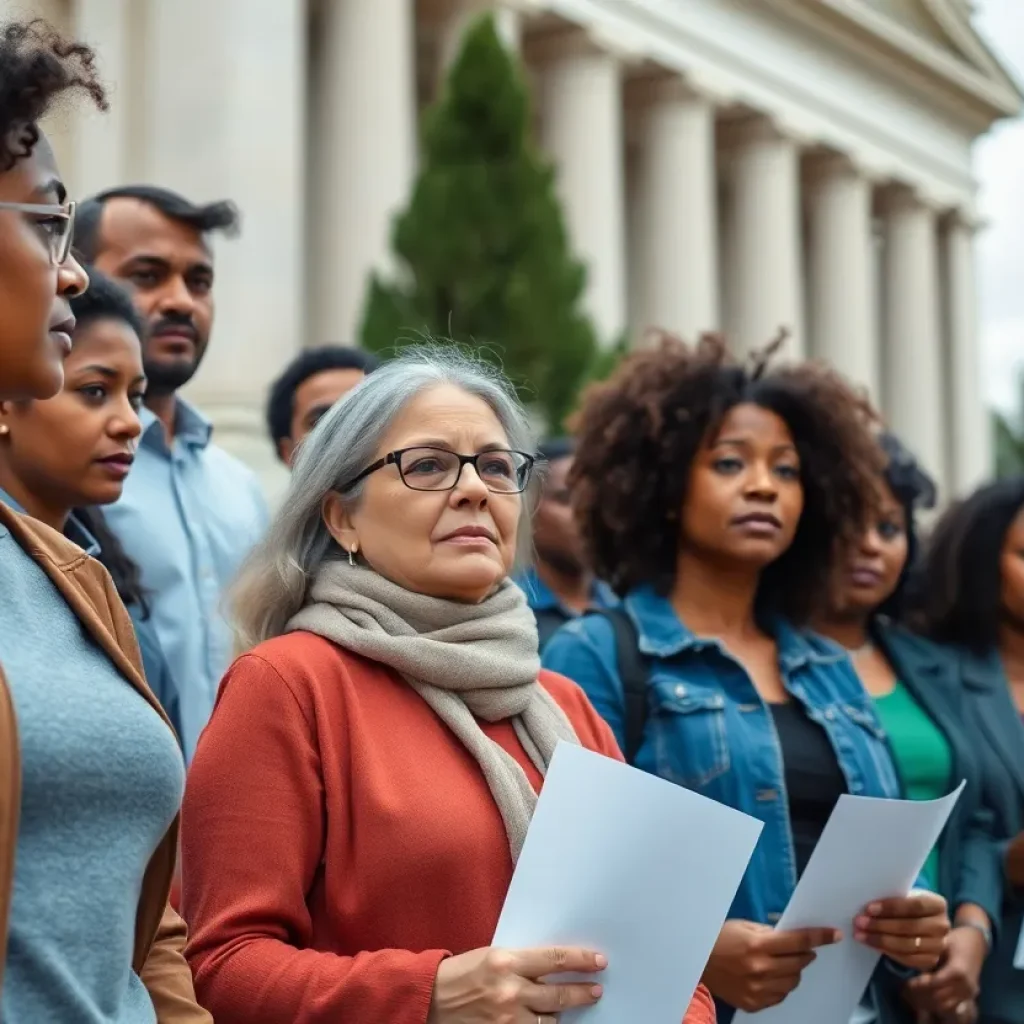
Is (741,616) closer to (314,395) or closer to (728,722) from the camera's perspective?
(728,722)

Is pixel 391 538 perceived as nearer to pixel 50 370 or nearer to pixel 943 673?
pixel 50 370

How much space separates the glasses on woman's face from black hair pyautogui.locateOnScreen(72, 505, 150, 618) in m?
2.25

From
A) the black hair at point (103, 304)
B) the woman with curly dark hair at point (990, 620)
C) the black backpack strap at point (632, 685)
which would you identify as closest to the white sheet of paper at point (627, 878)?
the black backpack strap at point (632, 685)

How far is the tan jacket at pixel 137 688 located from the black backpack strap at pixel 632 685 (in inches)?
78.8

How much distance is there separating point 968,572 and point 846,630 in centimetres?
69

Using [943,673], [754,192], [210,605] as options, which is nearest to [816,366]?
[943,673]

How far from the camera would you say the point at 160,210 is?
6695 mm

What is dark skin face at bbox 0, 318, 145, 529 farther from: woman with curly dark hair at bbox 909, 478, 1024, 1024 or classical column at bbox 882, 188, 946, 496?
classical column at bbox 882, 188, 946, 496

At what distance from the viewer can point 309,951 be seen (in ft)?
11.2

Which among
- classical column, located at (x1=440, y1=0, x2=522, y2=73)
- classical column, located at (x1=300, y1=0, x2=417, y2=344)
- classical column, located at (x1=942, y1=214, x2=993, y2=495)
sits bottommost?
classical column, located at (x1=942, y1=214, x2=993, y2=495)

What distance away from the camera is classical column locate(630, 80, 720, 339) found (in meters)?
35.8

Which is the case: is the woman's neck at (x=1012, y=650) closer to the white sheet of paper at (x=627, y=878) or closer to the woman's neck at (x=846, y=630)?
the woman's neck at (x=846, y=630)

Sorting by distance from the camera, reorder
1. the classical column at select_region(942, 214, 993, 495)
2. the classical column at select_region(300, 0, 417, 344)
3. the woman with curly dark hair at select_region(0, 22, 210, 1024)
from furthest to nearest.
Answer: the classical column at select_region(942, 214, 993, 495) → the classical column at select_region(300, 0, 417, 344) → the woman with curly dark hair at select_region(0, 22, 210, 1024)

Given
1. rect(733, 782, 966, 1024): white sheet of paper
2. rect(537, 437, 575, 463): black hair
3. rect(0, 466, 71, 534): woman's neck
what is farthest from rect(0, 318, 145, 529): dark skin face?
rect(537, 437, 575, 463): black hair
